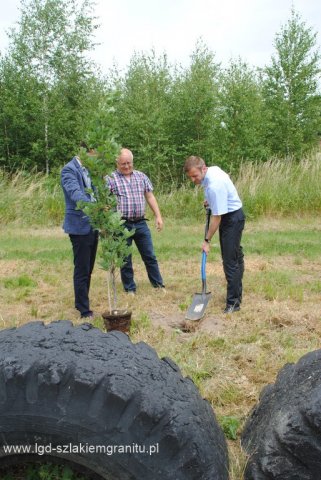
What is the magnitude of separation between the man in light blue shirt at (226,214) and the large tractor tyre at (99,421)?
12.7 ft

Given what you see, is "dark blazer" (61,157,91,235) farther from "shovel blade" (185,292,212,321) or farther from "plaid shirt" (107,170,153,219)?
"shovel blade" (185,292,212,321)

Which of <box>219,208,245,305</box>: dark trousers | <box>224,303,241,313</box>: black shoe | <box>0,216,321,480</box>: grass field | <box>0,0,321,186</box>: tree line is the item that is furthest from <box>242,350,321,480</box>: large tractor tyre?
<box>0,0,321,186</box>: tree line

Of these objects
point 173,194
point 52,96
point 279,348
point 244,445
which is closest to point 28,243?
point 173,194

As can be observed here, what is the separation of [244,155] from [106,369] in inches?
788

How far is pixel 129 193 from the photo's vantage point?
646cm

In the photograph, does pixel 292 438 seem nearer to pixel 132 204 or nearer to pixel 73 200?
pixel 73 200

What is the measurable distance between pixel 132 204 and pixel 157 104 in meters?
17.7

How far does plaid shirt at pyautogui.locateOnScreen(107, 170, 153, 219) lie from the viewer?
644 centimetres

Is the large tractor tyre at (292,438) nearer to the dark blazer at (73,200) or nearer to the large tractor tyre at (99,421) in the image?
the large tractor tyre at (99,421)

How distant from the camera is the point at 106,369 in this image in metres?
1.75

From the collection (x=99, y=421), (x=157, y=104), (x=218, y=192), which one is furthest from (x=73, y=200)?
(x=157, y=104)

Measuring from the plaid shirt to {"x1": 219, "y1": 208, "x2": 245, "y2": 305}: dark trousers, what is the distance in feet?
4.16

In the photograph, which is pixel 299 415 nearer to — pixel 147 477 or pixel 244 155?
pixel 147 477

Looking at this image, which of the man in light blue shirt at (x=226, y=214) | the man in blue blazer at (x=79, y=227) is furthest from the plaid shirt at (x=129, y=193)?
the man in light blue shirt at (x=226, y=214)
